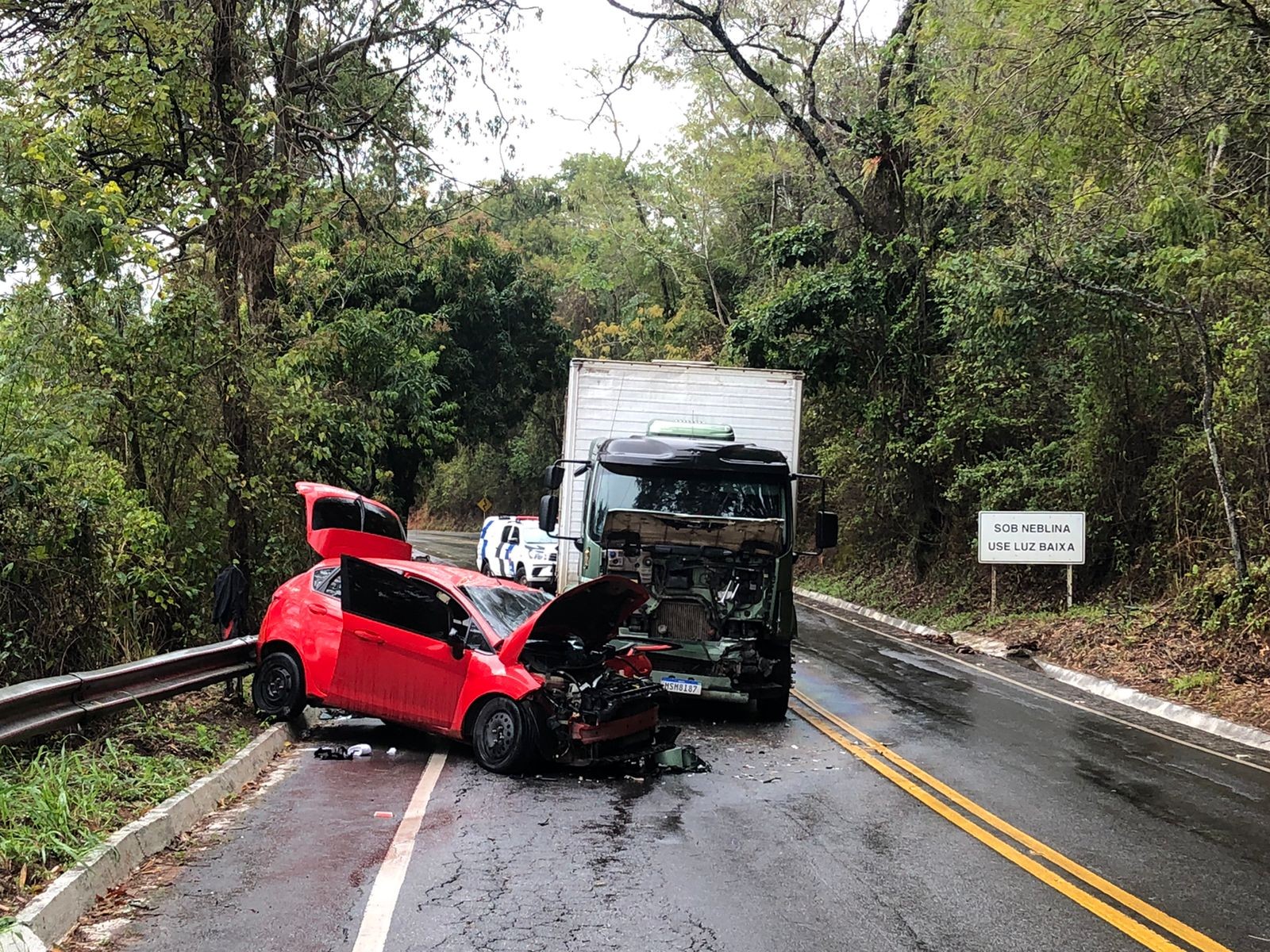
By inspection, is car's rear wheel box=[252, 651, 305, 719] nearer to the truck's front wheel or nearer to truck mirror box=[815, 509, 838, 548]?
the truck's front wheel

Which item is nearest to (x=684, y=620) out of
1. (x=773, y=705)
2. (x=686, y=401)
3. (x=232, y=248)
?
(x=773, y=705)

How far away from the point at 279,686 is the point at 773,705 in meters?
4.71

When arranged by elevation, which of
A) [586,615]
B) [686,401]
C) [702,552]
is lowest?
[586,615]

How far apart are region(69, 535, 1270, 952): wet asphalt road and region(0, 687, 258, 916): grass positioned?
511 mm

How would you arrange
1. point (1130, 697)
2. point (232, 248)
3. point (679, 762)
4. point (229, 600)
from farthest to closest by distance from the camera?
point (232, 248) → point (1130, 697) → point (229, 600) → point (679, 762)

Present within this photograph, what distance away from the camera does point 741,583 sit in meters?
11.1

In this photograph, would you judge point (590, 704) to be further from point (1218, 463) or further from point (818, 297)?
point (818, 297)

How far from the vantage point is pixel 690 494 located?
1149 centimetres

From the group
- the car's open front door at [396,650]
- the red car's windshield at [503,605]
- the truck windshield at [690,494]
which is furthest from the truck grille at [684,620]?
the car's open front door at [396,650]

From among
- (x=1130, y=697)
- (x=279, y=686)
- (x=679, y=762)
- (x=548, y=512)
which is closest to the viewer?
(x=679, y=762)

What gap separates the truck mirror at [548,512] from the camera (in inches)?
471

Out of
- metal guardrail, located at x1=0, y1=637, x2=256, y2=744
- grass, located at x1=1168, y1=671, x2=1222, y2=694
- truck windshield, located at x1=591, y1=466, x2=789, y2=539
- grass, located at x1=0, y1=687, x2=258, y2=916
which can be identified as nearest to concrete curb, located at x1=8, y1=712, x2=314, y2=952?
grass, located at x1=0, y1=687, x2=258, y2=916

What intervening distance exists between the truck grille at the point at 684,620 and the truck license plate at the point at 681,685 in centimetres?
40

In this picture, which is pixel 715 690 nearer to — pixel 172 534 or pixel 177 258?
pixel 172 534
